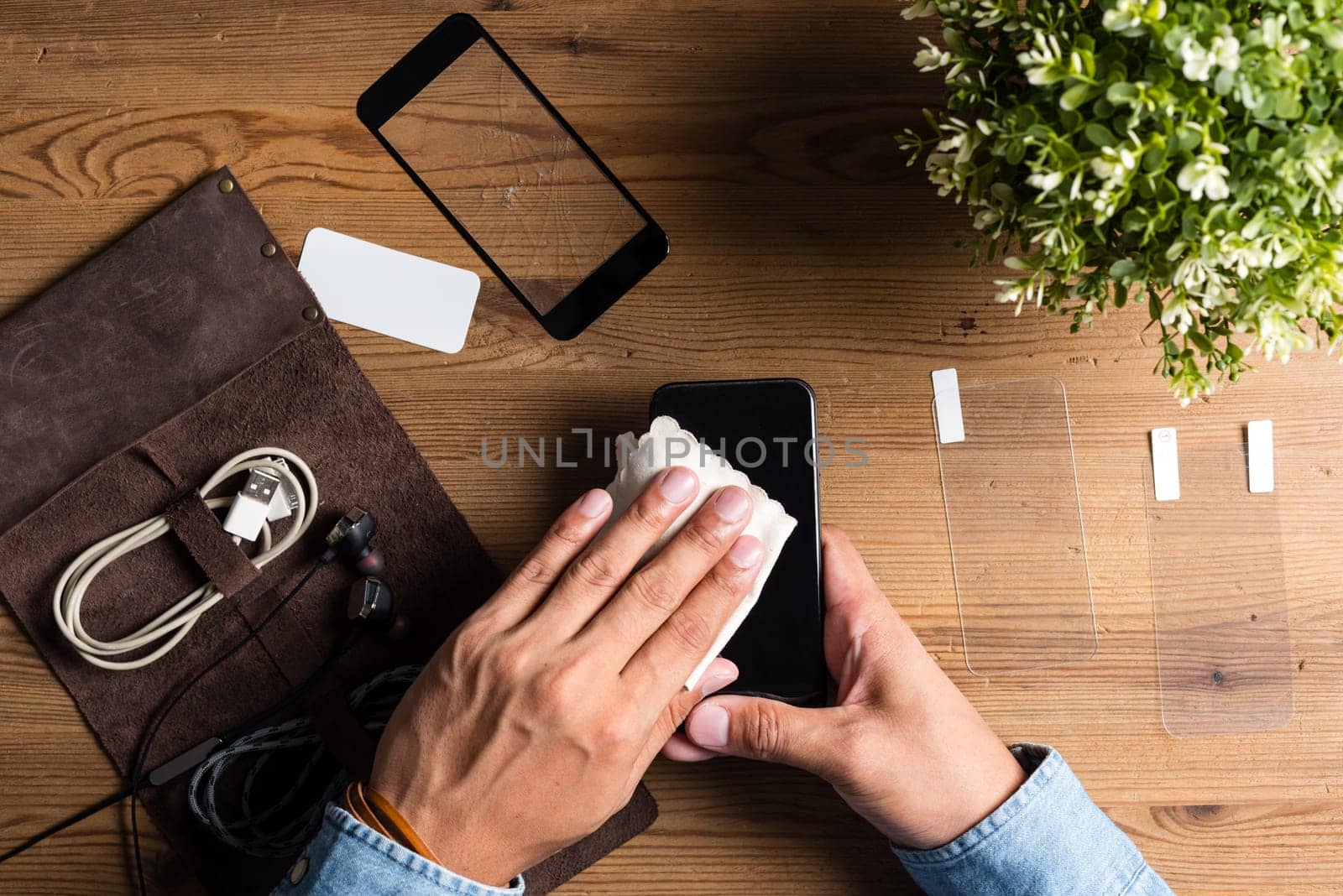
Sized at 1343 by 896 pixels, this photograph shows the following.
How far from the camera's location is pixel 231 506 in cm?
89

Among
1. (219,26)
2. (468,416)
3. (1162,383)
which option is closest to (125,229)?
(219,26)

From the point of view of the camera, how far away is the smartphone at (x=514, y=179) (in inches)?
38.1

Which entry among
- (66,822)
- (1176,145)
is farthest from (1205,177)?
(66,822)

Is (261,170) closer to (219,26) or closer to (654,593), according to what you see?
(219,26)

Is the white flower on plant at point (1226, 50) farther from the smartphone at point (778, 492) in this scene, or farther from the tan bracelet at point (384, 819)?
the tan bracelet at point (384, 819)

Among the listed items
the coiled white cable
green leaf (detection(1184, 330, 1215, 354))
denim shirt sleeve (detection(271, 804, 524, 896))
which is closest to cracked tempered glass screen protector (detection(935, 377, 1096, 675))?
green leaf (detection(1184, 330, 1215, 354))

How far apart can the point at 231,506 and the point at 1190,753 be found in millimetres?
1025

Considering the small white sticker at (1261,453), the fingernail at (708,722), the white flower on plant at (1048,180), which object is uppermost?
the white flower on plant at (1048,180)

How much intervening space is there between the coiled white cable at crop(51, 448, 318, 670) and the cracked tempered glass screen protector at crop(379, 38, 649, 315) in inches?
12.1

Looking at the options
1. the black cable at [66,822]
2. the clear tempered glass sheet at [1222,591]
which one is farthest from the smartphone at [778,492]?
the black cable at [66,822]

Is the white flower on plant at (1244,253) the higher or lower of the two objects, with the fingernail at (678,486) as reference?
higher

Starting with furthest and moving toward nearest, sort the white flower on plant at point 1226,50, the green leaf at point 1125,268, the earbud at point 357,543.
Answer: the earbud at point 357,543
the green leaf at point 1125,268
the white flower on plant at point 1226,50

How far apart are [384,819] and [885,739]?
45cm

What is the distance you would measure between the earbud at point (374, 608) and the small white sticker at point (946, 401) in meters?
0.60
